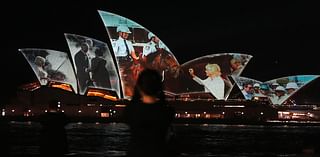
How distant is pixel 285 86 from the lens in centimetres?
7938

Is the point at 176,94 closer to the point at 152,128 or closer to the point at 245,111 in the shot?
the point at 245,111

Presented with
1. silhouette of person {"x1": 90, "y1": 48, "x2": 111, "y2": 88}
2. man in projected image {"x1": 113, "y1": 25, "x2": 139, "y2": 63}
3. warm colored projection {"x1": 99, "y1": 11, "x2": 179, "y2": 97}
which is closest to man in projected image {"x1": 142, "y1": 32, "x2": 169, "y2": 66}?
warm colored projection {"x1": 99, "y1": 11, "x2": 179, "y2": 97}

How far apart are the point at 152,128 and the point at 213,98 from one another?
72.7 m

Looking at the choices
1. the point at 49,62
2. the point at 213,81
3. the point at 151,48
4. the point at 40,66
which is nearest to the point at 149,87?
the point at 40,66

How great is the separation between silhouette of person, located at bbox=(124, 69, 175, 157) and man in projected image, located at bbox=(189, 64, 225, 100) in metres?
67.5

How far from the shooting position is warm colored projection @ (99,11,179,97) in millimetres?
63094

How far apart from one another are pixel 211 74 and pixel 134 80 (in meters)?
9.97

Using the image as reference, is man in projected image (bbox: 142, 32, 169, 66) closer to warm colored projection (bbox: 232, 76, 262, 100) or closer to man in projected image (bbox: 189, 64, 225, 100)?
man in projected image (bbox: 189, 64, 225, 100)

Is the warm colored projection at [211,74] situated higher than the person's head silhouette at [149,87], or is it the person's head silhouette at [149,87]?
the warm colored projection at [211,74]

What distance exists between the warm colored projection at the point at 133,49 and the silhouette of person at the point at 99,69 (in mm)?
1571

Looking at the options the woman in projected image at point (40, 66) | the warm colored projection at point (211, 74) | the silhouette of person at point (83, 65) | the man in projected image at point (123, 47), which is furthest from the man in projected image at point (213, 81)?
the woman in projected image at point (40, 66)

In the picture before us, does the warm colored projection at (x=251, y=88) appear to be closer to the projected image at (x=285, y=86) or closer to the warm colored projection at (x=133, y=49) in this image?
the projected image at (x=285, y=86)

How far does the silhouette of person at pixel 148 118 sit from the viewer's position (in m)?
3.76

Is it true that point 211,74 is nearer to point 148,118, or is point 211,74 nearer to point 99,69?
point 99,69
